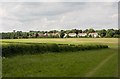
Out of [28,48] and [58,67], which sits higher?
[28,48]

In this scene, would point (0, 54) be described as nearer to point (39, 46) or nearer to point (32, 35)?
point (39, 46)

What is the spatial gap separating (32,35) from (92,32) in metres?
51.5

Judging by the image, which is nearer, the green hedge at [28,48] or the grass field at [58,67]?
the grass field at [58,67]

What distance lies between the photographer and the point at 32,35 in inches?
Result: 5236

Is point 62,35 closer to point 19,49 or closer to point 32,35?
point 32,35

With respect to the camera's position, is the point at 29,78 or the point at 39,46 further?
the point at 39,46

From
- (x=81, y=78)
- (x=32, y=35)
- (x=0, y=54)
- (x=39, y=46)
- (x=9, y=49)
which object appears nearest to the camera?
(x=81, y=78)

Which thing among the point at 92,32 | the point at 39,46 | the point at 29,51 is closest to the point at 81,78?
the point at 29,51

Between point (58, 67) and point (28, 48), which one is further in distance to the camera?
point (28, 48)

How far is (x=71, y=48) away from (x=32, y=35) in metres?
79.9

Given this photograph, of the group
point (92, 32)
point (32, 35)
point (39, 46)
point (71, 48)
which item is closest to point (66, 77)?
point (39, 46)

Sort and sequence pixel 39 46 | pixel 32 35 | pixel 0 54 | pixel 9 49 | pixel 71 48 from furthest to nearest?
pixel 32 35, pixel 71 48, pixel 39 46, pixel 9 49, pixel 0 54

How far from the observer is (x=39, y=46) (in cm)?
4447

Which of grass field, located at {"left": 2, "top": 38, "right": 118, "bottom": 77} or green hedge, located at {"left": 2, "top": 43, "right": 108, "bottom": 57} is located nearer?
grass field, located at {"left": 2, "top": 38, "right": 118, "bottom": 77}
